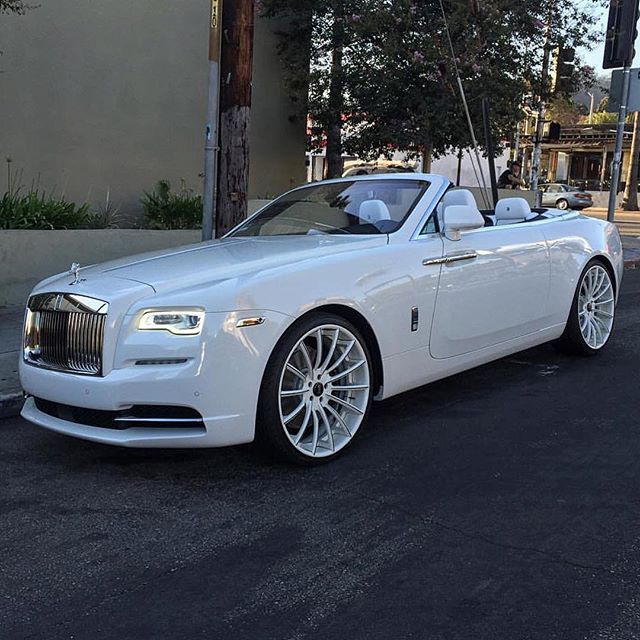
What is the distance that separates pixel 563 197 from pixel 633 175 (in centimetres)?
355

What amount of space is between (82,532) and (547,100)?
14.5 m

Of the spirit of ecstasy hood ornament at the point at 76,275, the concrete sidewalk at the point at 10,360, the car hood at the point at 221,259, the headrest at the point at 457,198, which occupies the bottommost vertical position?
the concrete sidewalk at the point at 10,360

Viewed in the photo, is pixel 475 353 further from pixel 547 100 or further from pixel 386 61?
pixel 547 100

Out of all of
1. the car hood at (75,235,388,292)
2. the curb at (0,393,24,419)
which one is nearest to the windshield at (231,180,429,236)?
the car hood at (75,235,388,292)

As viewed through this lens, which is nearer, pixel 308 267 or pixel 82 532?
pixel 82 532

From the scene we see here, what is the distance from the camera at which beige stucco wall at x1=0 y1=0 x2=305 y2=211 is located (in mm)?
10047

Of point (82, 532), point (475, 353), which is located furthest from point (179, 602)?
point (475, 353)

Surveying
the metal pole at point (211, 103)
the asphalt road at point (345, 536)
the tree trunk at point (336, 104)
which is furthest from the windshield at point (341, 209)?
the tree trunk at point (336, 104)

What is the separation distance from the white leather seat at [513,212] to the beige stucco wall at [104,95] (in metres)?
6.92

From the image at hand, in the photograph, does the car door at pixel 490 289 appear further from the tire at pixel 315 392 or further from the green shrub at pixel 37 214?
the green shrub at pixel 37 214

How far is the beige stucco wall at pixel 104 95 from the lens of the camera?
396 inches

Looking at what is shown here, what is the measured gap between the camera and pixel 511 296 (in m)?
5.30

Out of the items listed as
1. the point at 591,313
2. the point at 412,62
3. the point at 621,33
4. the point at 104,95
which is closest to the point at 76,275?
the point at 591,313

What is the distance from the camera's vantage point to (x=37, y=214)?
883 cm
